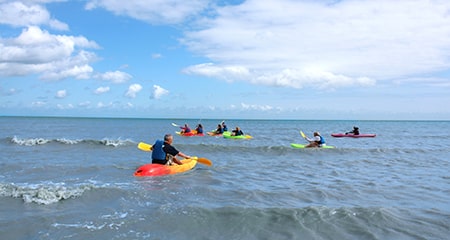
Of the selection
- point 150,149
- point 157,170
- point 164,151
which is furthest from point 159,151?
point 150,149

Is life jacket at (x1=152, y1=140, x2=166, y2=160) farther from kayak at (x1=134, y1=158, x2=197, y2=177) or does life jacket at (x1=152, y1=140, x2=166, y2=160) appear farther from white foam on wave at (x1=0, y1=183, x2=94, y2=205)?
white foam on wave at (x1=0, y1=183, x2=94, y2=205)

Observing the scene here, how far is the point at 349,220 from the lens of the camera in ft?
22.6

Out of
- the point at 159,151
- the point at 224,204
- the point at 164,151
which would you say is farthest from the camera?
the point at 159,151

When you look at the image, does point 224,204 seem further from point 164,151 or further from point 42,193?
point 164,151

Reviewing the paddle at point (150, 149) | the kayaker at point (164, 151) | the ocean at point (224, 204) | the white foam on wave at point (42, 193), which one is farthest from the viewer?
the paddle at point (150, 149)

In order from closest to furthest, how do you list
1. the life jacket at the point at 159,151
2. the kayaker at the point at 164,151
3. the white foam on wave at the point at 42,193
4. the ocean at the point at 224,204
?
the ocean at the point at 224,204
the white foam on wave at the point at 42,193
the kayaker at the point at 164,151
the life jacket at the point at 159,151

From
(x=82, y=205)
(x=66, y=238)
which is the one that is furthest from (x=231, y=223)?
(x=82, y=205)

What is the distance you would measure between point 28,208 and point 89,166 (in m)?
6.74

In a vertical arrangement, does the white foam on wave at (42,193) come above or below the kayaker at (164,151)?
below

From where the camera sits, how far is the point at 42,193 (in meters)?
8.31

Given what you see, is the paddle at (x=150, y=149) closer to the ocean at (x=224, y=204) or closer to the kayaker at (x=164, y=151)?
the ocean at (x=224, y=204)

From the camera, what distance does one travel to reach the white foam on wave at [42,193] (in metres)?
8.00

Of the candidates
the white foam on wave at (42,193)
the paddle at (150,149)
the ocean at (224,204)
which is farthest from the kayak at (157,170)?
the white foam on wave at (42,193)

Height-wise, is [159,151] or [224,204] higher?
[159,151]
